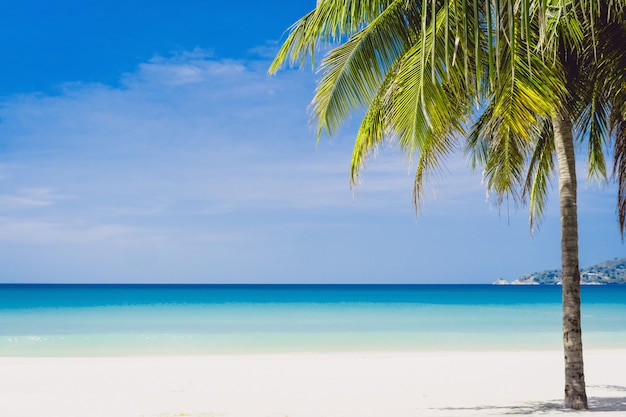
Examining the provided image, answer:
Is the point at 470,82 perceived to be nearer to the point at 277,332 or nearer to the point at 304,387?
the point at 304,387

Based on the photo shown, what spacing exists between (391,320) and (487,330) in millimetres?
6191

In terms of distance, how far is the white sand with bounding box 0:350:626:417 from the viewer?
7.34 metres

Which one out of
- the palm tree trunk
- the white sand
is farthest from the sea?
the palm tree trunk

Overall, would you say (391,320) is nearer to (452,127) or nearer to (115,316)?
(115,316)

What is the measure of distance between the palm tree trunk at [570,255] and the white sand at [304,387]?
1.44 feet

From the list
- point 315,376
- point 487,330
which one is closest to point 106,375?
point 315,376

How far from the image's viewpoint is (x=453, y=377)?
412 inches

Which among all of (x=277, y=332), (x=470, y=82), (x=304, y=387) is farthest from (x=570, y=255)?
(x=277, y=332)

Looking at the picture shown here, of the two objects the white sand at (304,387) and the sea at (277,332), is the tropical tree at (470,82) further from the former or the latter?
the sea at (277,332)

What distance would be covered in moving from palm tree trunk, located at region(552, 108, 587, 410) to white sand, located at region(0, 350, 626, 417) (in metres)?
0.44

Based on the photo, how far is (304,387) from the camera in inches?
366

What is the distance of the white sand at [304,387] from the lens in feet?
24.1

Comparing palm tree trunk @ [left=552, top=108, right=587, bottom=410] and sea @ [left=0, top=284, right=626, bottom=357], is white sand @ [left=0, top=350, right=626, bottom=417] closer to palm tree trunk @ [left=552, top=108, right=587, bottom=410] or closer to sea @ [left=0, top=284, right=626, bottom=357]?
palm tree trunk @ [left=552, top=108, right=587, bottom=410]

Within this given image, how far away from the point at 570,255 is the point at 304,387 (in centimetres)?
437
